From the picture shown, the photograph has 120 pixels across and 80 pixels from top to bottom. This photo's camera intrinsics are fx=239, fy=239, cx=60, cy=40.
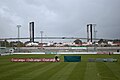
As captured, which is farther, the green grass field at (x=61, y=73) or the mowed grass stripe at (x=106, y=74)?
the green grass field at (x=61, y=73)

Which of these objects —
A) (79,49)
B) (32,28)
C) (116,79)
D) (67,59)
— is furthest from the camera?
(32,28)

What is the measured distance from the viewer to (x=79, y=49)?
129 m

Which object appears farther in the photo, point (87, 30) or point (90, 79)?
point (87, 30)

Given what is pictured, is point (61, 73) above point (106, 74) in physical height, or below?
below

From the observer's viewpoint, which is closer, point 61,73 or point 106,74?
point 106,74

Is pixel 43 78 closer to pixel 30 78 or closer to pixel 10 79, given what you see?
pixel 30 78

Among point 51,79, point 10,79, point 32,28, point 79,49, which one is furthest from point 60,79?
point 32,28

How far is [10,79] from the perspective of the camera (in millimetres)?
23859

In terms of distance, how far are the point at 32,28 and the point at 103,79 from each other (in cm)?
16275

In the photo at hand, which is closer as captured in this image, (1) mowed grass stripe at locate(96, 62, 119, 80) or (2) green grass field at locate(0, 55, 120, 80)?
(1) mowed grass stripe at locate(96, 62, 119, 80)

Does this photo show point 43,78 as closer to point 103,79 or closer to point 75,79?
point 75,79

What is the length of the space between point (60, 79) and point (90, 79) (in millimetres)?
2943

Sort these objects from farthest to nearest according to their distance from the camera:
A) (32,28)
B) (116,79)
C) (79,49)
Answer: (32,28), (79,49), (116,79)

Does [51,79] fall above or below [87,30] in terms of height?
below
